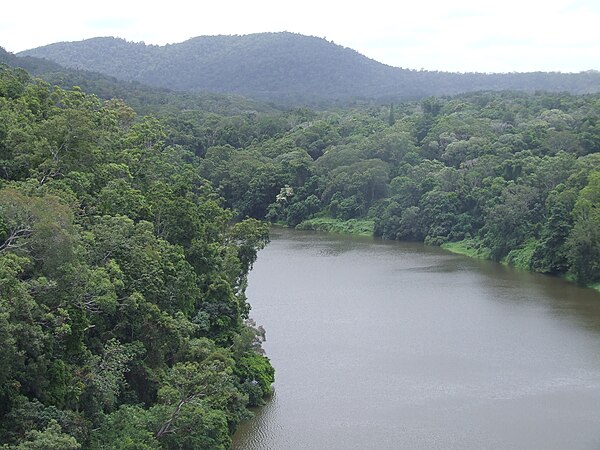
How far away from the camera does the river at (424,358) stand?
2417 centimetres

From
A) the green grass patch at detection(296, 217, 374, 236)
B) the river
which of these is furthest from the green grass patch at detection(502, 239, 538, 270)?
the green grass patch at detection(296, 217, 374, 236)

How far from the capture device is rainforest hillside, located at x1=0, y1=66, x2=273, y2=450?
56.9 ft

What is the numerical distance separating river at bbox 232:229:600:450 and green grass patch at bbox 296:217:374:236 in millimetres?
15408

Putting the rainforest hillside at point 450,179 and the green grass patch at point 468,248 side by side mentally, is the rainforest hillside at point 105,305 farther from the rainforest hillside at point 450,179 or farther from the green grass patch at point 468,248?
the green grass patch at point 468,248

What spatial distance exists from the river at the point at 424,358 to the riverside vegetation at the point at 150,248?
6.51ft

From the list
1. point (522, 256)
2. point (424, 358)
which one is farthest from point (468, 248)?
point (424, 358)

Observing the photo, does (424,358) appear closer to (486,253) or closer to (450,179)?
(486,253)

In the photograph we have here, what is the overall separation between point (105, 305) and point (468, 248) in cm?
3819

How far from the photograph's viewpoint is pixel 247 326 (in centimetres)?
2919

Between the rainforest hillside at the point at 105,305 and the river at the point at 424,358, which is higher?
the rainforest hillside at the point at 105,305

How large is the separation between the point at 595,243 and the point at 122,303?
2873cm

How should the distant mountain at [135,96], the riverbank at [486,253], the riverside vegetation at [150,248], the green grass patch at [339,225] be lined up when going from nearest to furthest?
the riverside vegetation at [150,248]
the riverbank at [486,253]
the green grass patch at [339,225]
the distant mountain at [135,96]

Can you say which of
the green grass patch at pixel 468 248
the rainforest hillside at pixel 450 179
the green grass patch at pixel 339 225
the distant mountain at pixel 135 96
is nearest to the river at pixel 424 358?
the rainforest hillside at pixel 450 179

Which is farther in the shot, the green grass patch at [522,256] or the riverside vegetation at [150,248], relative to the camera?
the green grass patch at [522,256]
